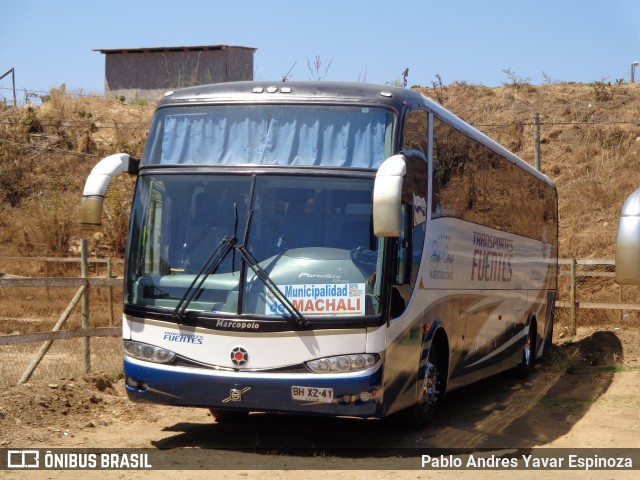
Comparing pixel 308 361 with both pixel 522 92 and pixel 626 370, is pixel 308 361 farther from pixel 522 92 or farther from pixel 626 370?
pixel 522 92

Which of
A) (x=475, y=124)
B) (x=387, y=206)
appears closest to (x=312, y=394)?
(x=387, y=206)

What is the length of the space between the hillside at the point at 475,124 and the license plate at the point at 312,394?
76.9 ft

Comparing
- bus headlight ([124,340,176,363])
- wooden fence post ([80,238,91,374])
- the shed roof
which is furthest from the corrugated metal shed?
bus headlight ([124,340,176,363])

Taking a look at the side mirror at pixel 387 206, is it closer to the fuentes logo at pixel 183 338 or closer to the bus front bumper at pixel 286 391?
the bus front bumper at pixel 286 391

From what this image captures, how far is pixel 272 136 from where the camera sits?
9422mm

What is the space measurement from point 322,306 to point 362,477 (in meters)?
1.58

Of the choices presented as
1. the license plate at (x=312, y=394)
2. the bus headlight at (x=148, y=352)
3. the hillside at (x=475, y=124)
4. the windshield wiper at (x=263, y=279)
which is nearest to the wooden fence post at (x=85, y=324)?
the bus headlight at (x=148, y=352)

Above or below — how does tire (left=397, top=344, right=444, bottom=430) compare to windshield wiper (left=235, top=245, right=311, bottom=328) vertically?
below

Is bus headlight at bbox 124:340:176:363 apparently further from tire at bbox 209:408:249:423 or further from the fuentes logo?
tire at bbox 209:408:249:423

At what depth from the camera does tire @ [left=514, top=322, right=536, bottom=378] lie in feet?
54.6

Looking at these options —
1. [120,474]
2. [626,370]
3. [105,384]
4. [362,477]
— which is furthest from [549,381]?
[120,474]

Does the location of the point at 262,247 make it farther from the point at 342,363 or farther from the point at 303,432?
the point at 303,432

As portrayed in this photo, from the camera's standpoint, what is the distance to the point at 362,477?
8.20 metres

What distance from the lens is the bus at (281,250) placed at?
8.73 metres
